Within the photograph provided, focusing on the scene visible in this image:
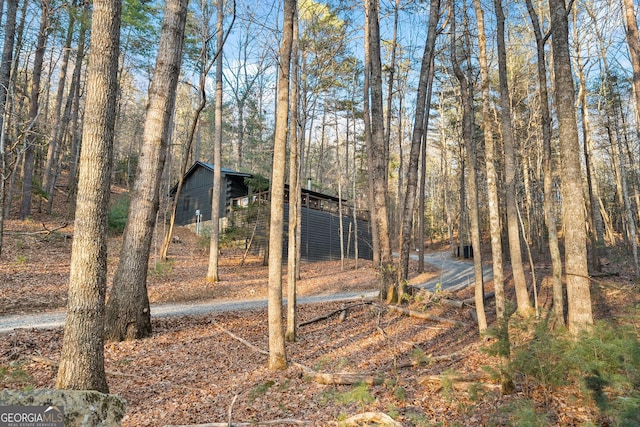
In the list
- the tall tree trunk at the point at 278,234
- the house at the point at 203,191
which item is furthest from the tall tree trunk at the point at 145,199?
the house at the point at 203,191

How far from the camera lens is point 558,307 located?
7254 mm

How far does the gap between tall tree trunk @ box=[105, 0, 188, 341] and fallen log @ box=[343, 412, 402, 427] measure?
4608 mm

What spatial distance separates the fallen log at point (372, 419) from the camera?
335cm

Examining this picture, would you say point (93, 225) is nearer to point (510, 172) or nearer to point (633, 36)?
point (510, 172)

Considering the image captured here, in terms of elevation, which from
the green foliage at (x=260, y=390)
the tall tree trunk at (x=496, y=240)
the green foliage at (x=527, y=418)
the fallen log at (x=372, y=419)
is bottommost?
the green foliage at (x=260, y=390)

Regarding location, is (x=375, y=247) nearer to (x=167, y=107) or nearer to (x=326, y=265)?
(x=167, y=107)

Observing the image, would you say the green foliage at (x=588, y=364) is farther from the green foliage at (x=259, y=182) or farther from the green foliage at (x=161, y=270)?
the green foliage at (x=259, y=182)

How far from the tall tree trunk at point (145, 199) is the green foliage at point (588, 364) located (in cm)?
602

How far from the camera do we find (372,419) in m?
3.48

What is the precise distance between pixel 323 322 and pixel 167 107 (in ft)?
19.5

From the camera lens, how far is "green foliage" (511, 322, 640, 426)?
315cm

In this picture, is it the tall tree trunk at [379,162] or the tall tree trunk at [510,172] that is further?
the tall tree trunk at [379,162]

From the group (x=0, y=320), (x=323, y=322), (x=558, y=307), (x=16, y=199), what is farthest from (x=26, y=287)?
(x=558, y=307)

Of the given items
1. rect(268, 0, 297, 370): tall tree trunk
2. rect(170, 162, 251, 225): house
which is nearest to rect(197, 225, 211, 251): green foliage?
rect(170, 162, 251, 225): house
